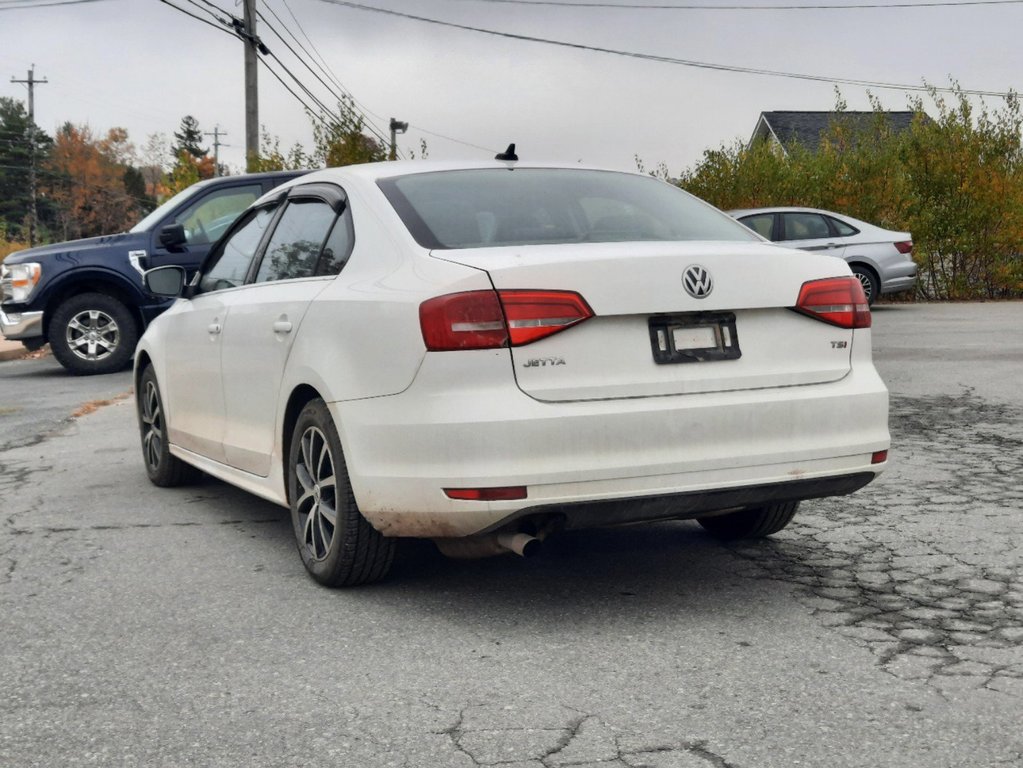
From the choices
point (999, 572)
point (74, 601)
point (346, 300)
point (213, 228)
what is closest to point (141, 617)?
point (74, 601)

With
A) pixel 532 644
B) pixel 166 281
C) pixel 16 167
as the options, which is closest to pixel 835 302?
pixel 532 644

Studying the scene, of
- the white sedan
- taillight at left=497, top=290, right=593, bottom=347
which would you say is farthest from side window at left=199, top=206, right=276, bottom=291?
taillight at left=497, top=290, right=593, bottom=347

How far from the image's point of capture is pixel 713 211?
208 inches

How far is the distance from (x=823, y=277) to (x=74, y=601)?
2983 millimetres

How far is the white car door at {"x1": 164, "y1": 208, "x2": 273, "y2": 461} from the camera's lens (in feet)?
19.5

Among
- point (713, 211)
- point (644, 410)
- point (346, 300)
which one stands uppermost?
point (713, 211)

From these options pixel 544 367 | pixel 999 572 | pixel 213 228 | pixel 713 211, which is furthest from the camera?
pixel 213 228

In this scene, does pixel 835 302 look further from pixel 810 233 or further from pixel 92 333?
pixel 810 233

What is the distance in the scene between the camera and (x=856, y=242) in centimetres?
2095

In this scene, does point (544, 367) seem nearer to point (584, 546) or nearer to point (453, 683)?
point (453, 683)

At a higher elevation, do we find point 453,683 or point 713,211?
point 713,211

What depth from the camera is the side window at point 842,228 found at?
817 inches

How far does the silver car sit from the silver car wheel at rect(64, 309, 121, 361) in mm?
10210

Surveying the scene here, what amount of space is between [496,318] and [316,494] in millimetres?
1232
